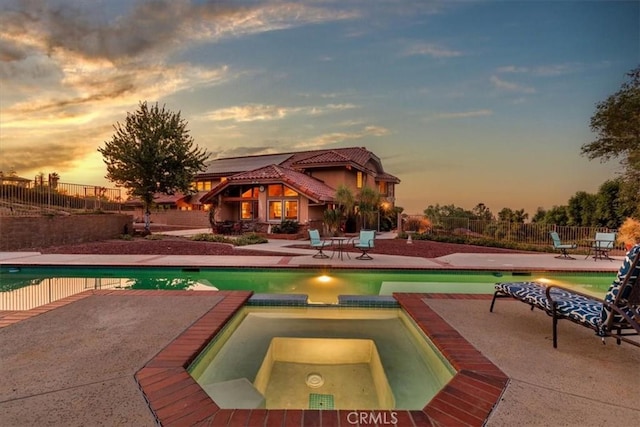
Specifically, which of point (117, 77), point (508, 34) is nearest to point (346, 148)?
point (508, 34)

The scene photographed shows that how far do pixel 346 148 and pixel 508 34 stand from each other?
1539cm

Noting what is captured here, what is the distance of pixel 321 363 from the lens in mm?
3570

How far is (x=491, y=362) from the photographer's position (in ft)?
9.83

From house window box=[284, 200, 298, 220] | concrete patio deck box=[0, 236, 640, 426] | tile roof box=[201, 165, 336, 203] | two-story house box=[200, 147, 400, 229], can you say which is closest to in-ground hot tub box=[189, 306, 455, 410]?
concrete patio deck box=[0, 236, 640, 426]

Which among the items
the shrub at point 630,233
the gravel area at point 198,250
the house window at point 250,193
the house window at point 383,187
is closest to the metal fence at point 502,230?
the shrub at point 630,233

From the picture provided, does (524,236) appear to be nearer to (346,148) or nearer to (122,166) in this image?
(346,148)

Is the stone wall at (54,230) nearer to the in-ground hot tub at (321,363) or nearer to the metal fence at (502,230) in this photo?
the in-ground hot tub at (321,363)

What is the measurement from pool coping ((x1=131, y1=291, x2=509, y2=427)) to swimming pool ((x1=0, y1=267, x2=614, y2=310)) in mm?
3043

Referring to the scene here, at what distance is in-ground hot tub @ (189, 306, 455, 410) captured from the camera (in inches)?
110

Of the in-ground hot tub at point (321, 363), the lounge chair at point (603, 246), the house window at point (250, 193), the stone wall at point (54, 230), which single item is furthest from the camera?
the house window at point (250, 193)

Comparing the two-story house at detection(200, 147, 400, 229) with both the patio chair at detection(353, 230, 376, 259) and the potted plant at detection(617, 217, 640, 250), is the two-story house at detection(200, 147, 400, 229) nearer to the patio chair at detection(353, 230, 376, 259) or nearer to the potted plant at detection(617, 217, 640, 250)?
the patio chair at detection(353, 230, 376, 259)

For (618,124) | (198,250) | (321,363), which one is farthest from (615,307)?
(618,124)
